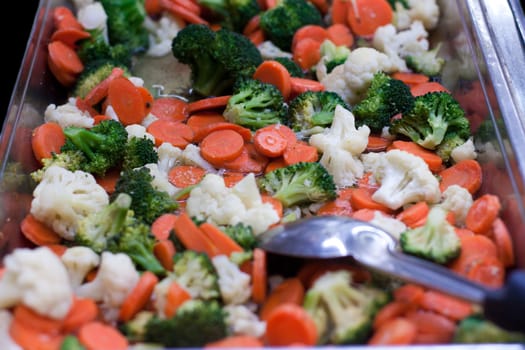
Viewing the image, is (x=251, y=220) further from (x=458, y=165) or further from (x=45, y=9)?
(x=45, y=9)

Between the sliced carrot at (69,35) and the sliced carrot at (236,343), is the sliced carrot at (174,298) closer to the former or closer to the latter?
the sliced carrot at (236,343)

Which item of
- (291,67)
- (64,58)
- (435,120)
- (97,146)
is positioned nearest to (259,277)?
(97,146)

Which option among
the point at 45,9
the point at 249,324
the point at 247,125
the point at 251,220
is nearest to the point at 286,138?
the point at 247,125

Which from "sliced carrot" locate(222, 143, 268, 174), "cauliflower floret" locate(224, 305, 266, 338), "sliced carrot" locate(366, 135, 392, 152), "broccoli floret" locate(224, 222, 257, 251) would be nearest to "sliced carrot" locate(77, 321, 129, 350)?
"cauliflower floret" locate(224, 305, 266, 338)

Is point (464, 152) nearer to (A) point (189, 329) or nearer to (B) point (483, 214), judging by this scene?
(B) point (483, 214)

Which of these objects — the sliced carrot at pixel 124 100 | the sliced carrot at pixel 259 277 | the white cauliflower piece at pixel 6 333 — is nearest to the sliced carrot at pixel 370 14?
the sliced carrot at pixel 124 100

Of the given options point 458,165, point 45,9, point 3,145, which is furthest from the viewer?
point 45,9

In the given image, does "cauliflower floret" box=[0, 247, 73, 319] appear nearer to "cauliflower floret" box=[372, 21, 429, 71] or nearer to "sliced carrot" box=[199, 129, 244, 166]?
"sliced carrot" box=[199, 129, 244, 166]
